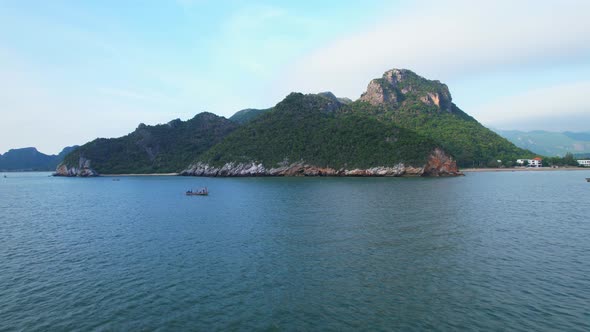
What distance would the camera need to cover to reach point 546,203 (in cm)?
5984

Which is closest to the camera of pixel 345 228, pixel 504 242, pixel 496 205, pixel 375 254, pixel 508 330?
pixel 508 330

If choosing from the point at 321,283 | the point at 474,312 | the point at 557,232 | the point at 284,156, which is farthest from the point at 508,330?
the point at 284,156

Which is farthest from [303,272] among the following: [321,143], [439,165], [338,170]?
[321,143]

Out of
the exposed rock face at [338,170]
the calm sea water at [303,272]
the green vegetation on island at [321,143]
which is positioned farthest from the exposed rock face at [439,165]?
the calm sea water at [303,272]

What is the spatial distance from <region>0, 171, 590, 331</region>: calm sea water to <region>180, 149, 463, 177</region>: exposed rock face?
9154 centimetres

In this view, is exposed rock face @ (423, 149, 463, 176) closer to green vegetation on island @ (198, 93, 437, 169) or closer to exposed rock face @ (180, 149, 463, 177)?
exposed rock face @ (180, 149, 463, 177)

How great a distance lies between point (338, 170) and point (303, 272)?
125411 mm

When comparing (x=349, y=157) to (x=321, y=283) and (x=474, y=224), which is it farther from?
(x=321, y=283)

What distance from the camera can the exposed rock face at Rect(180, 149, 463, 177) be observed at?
142 metres

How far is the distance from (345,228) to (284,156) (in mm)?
119646

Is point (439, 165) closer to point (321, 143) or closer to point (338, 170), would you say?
point (338, 170)

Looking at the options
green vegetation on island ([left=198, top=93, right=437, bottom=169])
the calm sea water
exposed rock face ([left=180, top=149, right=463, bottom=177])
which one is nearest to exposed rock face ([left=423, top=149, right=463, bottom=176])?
exposed rock face ([left=180, top=149, right=463, bottom=177])

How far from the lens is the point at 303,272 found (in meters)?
26.5

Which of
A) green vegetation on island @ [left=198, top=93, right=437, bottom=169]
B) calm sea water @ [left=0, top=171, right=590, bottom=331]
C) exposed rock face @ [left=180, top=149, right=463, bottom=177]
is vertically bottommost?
calm sea water @ [left=0, top=171, right=590, bottom=331]
